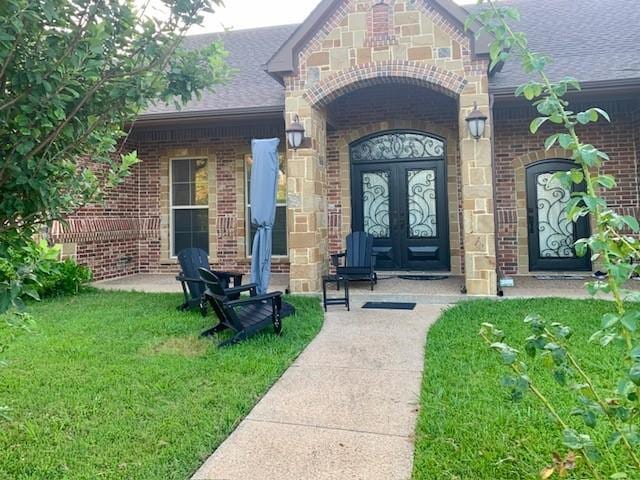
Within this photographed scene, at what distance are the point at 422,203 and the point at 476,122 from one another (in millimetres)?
2948

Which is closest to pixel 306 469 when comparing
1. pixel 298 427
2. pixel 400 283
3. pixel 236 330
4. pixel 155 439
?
pixel 298 427

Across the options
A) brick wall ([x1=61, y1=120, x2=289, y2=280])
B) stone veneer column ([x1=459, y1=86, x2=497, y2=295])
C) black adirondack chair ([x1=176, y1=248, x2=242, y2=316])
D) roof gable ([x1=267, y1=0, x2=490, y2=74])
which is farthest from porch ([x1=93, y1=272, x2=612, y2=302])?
roof gable ([x1=267, y1=0, x2=490, y2=74])

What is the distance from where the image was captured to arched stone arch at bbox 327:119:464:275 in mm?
8945

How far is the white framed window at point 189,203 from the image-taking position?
1038cm

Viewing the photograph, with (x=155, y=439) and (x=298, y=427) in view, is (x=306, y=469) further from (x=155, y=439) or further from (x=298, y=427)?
(x=155, y=439)

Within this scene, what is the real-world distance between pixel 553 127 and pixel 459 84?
3.30 metres

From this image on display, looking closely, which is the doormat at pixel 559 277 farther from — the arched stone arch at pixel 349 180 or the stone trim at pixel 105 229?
the stone trim at pixel 105 229

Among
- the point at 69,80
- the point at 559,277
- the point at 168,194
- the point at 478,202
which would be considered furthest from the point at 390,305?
the point at 168,194

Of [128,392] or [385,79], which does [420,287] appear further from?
[128,392]

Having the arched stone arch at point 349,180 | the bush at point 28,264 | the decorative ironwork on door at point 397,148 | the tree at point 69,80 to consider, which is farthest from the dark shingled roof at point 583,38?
the bush at point 28,264

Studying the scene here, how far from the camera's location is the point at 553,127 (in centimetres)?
890

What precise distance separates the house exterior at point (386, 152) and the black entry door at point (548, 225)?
3cm

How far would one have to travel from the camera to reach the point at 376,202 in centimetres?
953

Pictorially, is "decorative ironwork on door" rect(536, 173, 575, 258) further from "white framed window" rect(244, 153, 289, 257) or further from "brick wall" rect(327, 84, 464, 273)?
"white framed window" rect(244, 153, 289, 257)
